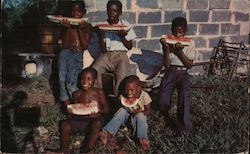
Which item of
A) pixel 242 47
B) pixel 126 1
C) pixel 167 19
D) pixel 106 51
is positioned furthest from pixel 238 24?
pixel 106 51

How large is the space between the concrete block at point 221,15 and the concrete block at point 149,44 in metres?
0.90

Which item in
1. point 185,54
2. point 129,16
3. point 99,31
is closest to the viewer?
point 185,54

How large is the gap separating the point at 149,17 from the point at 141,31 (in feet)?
0.68

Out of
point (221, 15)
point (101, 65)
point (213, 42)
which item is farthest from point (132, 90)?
point (221, 15)

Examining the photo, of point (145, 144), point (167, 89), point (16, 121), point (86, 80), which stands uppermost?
point (86, 80)

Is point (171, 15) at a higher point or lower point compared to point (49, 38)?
higher

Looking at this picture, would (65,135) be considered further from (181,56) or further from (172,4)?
(172,4)

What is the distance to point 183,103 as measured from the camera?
4.52 meters

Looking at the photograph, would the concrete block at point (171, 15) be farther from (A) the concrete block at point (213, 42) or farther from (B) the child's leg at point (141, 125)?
(B) the child's leg at point (141, 125)

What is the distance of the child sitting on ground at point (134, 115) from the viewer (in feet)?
14.1

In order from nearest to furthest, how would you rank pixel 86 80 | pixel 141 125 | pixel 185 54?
pixel 141 125 < pixel 86 80 < pixel 185 54

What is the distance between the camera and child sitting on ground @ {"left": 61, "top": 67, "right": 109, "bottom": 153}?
4.21 m

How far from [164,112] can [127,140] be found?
0.61 m

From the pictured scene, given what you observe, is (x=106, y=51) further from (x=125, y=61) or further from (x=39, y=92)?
(x=39, y=92)
